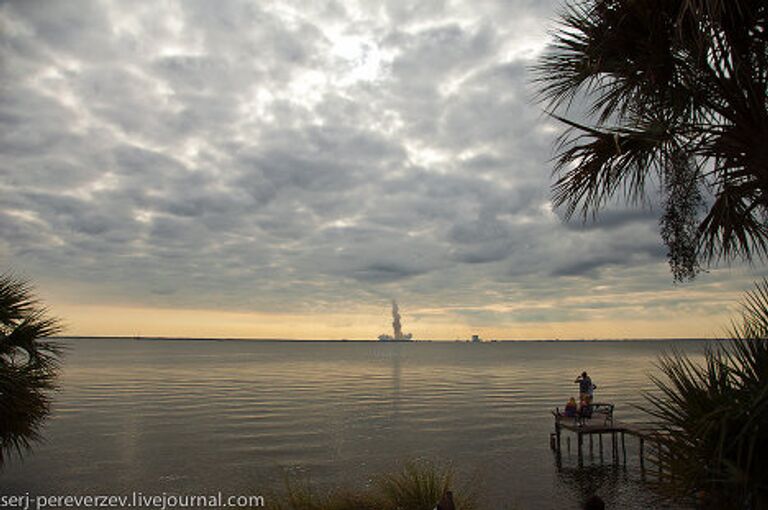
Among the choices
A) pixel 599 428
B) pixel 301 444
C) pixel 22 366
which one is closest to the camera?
pixel 22 366

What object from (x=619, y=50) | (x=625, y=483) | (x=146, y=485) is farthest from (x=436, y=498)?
(x=146, y=485)

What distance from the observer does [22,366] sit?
1123 centimetres

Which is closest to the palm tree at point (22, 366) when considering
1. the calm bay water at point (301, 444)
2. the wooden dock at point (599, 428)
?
the calm bay water at point (301, 444)

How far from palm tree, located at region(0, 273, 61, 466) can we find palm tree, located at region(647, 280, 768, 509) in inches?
440

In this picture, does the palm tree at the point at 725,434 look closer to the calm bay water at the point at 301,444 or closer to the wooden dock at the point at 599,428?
the calm bay water at the point at 301,444

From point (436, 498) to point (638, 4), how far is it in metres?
10.9

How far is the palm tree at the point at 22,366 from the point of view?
10.3 m

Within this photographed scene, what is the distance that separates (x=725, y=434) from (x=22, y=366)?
12.7 metres

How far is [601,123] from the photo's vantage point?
24.2 ft

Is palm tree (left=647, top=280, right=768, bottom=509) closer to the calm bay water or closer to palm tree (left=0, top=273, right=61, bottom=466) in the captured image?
palm tree (left=0, top=273, right=61, bottom=466)

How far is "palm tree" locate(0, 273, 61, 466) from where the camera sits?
10.3 metres

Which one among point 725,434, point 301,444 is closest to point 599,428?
point 301,444

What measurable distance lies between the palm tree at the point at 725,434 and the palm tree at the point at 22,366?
11.2 metres

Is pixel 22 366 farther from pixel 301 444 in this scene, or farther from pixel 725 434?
pixel 301 444
